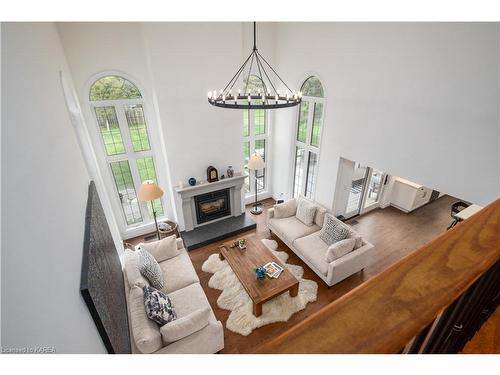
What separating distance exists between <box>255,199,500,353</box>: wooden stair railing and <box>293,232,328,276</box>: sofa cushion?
140 inches

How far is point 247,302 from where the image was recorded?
4059 mm

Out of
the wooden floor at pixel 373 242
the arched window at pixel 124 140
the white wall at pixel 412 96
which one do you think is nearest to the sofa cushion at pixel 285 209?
the wooden floor at pixel 373 242

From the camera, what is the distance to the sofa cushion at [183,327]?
2831 mm

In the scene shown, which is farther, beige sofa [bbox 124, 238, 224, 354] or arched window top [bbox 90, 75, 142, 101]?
arched window top [bbox 90, 75, 142, 101]

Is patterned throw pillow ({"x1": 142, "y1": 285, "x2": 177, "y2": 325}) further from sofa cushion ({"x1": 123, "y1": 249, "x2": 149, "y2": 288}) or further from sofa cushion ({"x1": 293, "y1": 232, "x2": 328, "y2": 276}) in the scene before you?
sofa cushion ({"x1": 293, "y1": 232, "x2": 328, "y2": 276})

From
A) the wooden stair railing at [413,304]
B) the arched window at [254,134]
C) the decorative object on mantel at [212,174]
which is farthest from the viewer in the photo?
the arched window at [254,134]

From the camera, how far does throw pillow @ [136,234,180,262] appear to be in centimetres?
431

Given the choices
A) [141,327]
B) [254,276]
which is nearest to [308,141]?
[254,276]

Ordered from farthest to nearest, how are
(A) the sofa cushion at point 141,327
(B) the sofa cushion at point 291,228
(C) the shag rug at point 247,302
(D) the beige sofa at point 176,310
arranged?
(B) the sofa cushion at point 291,228 → (C) the shag rug at point 247,302 → (D) the beige sofa at point 176,310 → (A) the sofa cushion at point 141,327

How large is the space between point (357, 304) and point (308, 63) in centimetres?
550

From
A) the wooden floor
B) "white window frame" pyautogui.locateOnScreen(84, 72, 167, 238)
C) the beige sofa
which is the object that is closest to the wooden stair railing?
the beige sofa

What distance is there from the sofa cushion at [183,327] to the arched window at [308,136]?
4126 mm

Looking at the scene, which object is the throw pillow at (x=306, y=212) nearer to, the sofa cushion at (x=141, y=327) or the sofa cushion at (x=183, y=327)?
the sofa cushion at (x=183, y=327)
